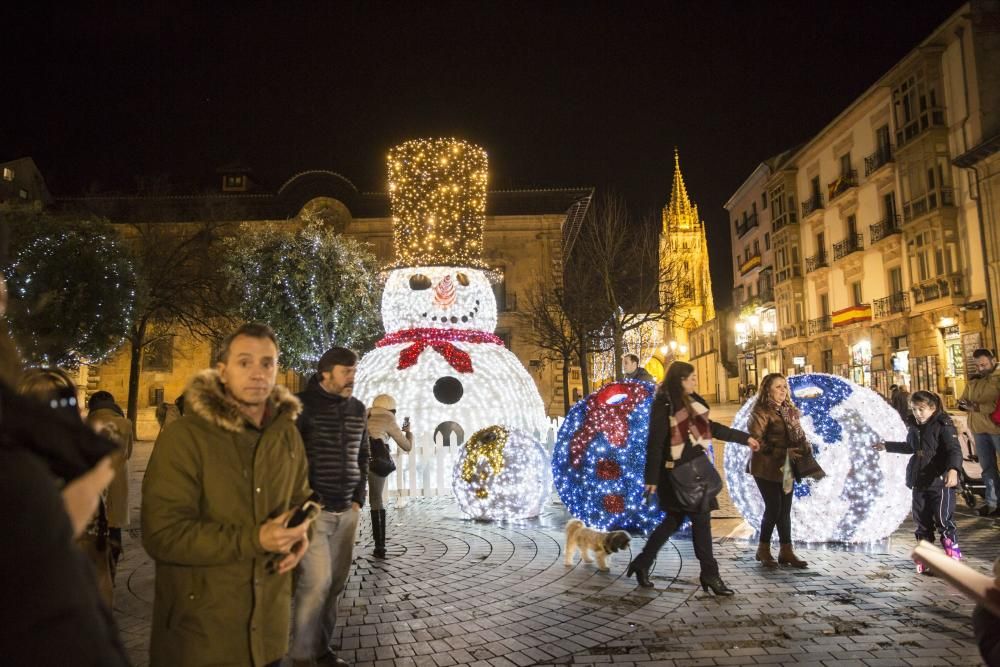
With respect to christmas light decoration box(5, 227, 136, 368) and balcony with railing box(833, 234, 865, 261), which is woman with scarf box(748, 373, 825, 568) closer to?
christmas light decoration box(5, 227, 136, 368)

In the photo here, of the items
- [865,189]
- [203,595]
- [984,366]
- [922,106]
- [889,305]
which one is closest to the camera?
[203,595]

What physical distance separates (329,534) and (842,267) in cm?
3470

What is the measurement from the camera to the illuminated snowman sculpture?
9.77 m

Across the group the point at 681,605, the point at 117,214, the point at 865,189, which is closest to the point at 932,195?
the point at 865,189

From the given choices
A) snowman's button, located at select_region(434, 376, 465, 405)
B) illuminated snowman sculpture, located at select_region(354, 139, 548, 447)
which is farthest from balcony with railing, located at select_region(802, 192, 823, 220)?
snowman's button, located at select_region(434, 376, 465, 405)

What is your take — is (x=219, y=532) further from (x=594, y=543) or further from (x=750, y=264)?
(x=750, y=264)

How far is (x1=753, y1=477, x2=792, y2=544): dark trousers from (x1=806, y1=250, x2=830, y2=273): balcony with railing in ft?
106

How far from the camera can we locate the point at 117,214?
30969mm

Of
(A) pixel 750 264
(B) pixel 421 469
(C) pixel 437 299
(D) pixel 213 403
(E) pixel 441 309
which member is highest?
Result: (A) pixel 750 264

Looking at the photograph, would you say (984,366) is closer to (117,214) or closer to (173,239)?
(173,239)

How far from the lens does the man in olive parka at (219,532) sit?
7.02 feet

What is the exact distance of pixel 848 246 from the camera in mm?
31625

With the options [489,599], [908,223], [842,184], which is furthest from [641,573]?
[842,184]

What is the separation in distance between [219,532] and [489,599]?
10.2 ft
